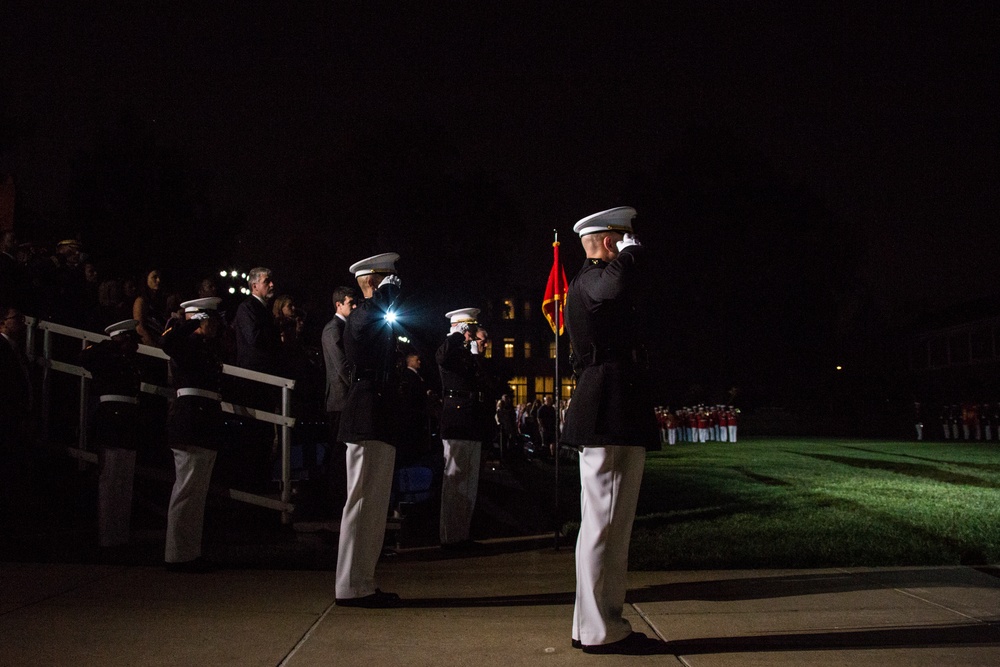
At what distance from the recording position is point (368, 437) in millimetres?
6359

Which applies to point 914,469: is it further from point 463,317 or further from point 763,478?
point 463,317

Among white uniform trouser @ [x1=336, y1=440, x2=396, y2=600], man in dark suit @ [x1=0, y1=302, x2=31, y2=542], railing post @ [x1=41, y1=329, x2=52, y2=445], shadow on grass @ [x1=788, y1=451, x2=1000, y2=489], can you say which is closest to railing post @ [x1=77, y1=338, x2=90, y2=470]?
railing post @ [x1=41, y1=329, x2=52, y2=445]

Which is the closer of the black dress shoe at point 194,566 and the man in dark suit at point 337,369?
the black dress shoe at point 194,566

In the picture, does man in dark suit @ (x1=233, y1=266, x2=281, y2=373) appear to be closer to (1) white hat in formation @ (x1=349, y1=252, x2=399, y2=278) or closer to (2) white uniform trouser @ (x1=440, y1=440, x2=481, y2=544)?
(2) white uniform trouser @ (x1=440, y1=440, x2=481, y2=544)

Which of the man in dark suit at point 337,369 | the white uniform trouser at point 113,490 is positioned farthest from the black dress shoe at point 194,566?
the white uniform trouser at point 113,490

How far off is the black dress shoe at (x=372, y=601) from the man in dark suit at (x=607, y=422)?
4.97 feet

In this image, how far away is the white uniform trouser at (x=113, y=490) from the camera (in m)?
8.62

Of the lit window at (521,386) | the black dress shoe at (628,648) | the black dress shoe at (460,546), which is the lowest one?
the black dress shoe at (628,648)

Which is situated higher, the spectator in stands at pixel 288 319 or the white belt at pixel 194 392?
the spectator in stands at pixel 288 319

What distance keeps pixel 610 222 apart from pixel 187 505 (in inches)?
154

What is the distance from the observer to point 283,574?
7.52 meters

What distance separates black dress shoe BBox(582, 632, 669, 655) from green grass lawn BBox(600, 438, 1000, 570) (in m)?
2.83

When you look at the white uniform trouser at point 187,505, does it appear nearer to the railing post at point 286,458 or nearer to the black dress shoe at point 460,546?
the railing post at point 286,458

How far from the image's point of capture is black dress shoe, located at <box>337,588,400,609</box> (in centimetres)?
627
